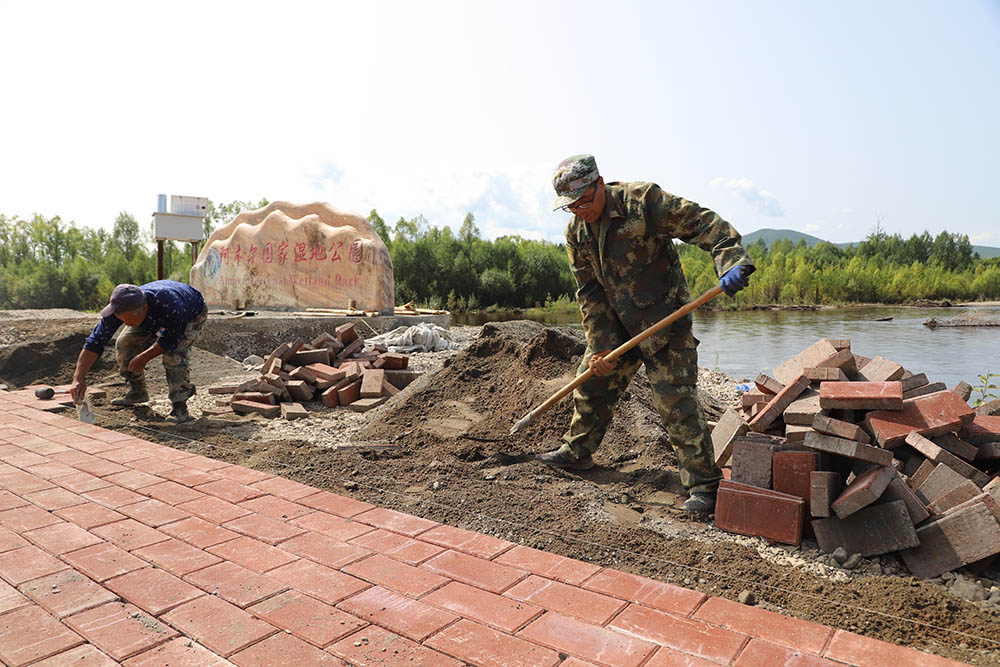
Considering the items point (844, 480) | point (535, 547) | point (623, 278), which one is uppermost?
point (623, 278)

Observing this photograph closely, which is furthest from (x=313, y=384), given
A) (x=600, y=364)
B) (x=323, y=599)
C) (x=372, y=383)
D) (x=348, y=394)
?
(x=323, y=599)

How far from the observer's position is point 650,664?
179 cm

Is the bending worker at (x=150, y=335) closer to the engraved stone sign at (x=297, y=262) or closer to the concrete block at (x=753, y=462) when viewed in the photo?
the concrete block at (x=753, y=462)

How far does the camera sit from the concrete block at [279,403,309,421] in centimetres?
559

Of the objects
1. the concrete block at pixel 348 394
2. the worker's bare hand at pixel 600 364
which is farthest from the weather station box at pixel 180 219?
the worker's bare hand at pixel 600 364

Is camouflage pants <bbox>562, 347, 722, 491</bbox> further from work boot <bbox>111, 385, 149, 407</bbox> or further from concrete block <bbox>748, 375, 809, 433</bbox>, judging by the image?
work boot <bbox>111, 385, 149, 407</bbox>

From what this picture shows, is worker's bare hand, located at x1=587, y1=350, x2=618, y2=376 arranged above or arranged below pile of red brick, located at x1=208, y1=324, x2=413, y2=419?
above

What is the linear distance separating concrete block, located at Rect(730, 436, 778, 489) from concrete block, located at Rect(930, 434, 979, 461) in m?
0.77

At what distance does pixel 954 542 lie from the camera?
247cm

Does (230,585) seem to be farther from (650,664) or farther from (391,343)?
(391,343)

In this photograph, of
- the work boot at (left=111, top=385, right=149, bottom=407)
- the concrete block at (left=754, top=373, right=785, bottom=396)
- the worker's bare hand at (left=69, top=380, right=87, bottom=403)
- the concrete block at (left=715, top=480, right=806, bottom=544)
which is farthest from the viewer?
the work boot at (left=111, top=385, right=149, bottom=407)

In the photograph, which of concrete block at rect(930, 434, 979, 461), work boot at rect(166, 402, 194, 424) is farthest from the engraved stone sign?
concrete block at rect(930, 434, 979, 461)

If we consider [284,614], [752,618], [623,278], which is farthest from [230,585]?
[623,278]

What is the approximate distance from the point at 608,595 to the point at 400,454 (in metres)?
2.28
